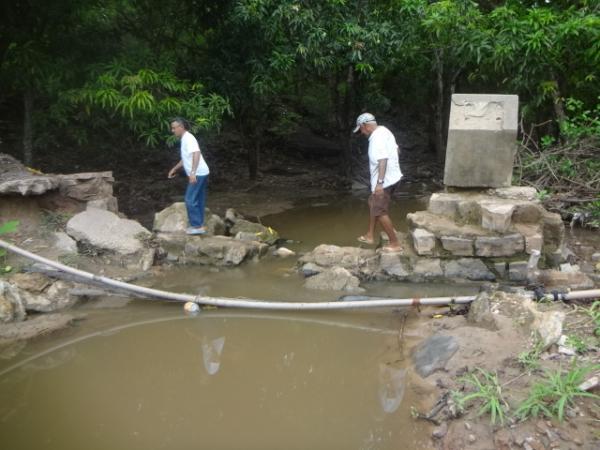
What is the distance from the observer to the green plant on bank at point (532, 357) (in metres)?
3.58

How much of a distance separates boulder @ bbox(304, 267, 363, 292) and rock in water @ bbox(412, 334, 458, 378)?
1.51 meters

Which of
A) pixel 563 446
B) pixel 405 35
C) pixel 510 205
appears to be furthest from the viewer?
pixel 405 35

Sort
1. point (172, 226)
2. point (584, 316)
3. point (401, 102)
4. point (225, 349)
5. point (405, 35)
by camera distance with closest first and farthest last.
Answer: point (584, 316) → point (225, 349) → point (172, 226) → point (405, 35) → point (401, 102)

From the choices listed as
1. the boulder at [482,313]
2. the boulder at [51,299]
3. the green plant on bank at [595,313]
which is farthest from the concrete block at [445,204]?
the boulder at [51,299]

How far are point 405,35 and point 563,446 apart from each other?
6774 mm

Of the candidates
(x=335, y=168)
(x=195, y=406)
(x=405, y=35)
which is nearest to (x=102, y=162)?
(x=335, y=168)

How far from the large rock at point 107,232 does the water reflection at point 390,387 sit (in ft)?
11.9

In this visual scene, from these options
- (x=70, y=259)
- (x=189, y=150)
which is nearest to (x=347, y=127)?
(x=189, y=150)

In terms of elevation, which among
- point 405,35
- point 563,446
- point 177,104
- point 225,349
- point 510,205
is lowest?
point 225,349

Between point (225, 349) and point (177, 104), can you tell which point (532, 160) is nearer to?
point (177, 104)

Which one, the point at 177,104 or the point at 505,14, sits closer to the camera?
the point at 177,104

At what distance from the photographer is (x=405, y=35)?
8.43 metres

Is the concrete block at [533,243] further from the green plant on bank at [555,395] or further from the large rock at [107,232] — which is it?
the large rock at [107,232]

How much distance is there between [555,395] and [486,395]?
38 centimetres
